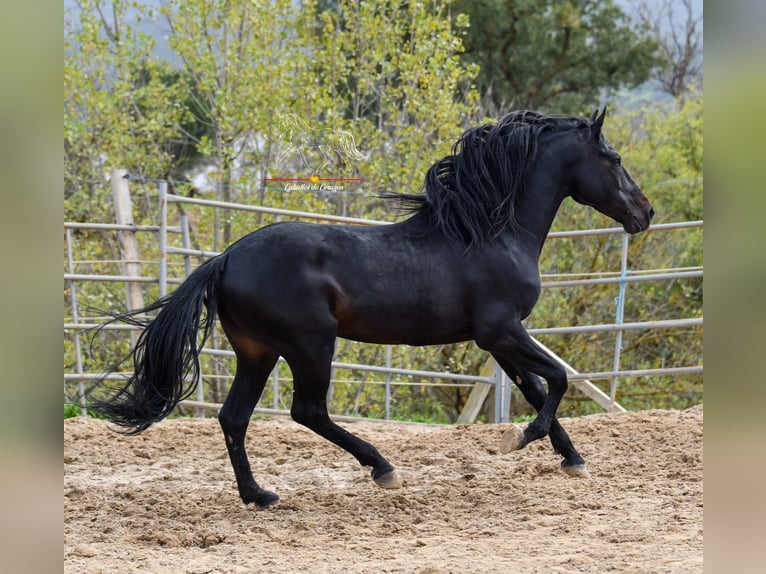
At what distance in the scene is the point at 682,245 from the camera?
1281cm

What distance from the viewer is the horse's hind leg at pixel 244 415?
4352mm

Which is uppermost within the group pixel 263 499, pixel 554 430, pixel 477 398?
pixel 554 430

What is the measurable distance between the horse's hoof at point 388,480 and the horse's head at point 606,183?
1.91 metres

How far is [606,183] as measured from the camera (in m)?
4.74

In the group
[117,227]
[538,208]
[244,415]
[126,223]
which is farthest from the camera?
[126,223]

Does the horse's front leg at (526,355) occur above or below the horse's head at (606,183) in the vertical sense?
below

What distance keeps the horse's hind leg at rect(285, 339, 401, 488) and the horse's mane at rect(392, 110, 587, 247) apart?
3.13 ft

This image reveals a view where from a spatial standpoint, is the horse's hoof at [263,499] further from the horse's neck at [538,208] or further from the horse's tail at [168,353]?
the horse's neck at [538,208]

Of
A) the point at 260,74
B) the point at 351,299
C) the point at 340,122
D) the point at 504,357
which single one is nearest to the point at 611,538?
the point at 504,357

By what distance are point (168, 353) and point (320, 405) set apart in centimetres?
81

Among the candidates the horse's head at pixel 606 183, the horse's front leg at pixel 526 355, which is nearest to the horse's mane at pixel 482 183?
the horse's head at pixel 606 183

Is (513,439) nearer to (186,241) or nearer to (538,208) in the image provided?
(538,208)

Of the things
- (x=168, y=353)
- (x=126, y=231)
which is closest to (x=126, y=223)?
(x=126, y=231)

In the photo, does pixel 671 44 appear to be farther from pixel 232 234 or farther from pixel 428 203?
pixel 428 203
